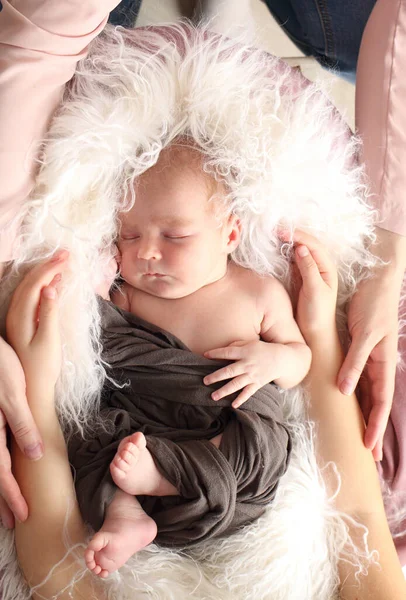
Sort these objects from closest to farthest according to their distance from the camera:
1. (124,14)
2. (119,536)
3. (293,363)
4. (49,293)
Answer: (119,536) < (49,293) < (293,363) < (124,14)

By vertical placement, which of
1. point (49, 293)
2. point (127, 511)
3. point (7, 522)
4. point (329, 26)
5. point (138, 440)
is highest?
point (329, 26)

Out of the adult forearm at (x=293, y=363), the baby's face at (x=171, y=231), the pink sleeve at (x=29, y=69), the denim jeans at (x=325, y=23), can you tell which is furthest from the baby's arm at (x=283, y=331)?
the denim jeans at (x=325, y=23)

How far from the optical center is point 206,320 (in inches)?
45.6

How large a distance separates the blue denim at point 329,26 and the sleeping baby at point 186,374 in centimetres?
65

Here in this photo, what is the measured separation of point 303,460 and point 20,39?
0.83 metres

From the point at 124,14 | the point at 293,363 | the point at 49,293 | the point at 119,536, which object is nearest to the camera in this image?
the point at 119,536

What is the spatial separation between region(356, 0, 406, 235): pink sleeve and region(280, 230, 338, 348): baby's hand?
0.47 ft

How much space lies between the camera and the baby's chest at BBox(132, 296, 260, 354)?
1147 mm

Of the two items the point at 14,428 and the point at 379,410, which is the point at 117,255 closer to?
the point at 14,428

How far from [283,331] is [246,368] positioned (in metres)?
0.13

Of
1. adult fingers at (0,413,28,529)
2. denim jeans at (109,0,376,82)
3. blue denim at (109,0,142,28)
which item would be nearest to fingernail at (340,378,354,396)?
adult fingers at (0,413,28,529)

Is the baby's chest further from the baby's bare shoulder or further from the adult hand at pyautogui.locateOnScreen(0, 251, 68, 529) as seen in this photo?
the adult hand at pyautogui.locateOnScreen(0, 251, 68, 529)

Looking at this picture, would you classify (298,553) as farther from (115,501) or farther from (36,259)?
(36,259)

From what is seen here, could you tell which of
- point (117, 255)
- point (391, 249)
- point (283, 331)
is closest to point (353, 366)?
point (283, 331)
